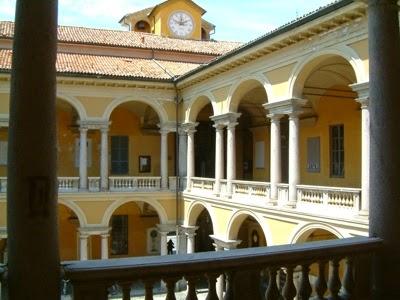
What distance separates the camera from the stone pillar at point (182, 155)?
69.9 ft

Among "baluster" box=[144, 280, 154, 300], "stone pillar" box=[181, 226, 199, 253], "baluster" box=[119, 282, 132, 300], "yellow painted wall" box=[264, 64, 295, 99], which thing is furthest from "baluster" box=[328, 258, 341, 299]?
"stone pillar" box=[181, 226, 199, 253]

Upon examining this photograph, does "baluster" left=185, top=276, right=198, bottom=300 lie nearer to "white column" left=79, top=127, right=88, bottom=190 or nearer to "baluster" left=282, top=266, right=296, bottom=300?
"baluster" left=282, top=266, right=296, bottom=300

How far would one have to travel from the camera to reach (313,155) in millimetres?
18672

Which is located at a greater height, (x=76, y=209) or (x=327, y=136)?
(x=327, y=136)

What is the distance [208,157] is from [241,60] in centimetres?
1014

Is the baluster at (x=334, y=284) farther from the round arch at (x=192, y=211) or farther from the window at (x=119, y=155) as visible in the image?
the window at (x=119, y=155)

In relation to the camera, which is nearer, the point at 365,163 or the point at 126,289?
the point at 126,289

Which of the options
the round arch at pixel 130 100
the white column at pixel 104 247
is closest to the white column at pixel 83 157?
the round arch at pixel 130 100

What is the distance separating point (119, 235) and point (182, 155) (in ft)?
21.5

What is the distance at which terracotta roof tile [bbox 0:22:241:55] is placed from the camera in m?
26.4

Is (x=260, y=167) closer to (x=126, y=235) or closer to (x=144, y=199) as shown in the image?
(x=144, y=199)

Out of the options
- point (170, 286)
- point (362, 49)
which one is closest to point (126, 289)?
point (170, 286)

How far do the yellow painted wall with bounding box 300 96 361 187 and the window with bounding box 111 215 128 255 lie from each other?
10606 mm

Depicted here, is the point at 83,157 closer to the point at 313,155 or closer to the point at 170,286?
the point at 313,155
